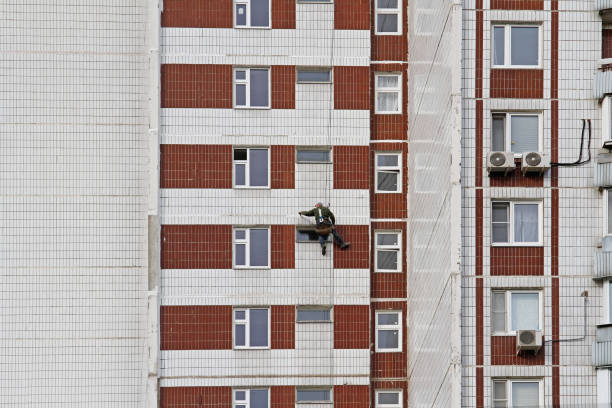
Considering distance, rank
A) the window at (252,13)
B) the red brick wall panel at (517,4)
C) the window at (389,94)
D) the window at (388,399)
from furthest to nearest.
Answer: the window at (389,94) → the window at (252,13) → the window at (388,399) → the red brick wall panel at (517,4)

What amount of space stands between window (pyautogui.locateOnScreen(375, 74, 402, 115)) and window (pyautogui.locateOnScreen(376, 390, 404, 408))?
843 cm

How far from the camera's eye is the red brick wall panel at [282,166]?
141 ft

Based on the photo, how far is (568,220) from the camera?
121 ft

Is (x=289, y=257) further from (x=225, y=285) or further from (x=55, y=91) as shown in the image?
(x=55, y=91)

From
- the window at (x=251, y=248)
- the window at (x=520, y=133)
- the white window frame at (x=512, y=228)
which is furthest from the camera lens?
the window at (x=251, y=248)

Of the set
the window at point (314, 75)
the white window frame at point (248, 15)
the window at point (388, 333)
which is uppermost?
the white window frame at point (248, 15)

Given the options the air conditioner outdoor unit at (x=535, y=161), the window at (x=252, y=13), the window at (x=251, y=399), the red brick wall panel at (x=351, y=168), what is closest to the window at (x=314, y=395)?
the window at (x=251, y=399)

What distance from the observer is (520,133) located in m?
37.4

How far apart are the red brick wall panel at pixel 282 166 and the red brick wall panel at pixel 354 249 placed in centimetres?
204

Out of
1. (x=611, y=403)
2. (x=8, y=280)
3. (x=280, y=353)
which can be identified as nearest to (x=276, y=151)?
(x=280, y=353)

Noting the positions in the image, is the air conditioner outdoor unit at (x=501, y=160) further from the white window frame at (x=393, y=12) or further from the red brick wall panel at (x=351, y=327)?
the white window frame at (x=393, y=12)

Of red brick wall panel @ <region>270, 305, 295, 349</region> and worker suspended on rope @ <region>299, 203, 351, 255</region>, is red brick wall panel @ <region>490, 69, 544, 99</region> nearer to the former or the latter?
worker suspended on rope @ <region>299, 203, 351, 255</region>

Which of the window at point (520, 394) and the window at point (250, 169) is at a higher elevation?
the window at point (250, 169)

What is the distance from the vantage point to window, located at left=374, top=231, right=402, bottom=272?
43438 millimetres
